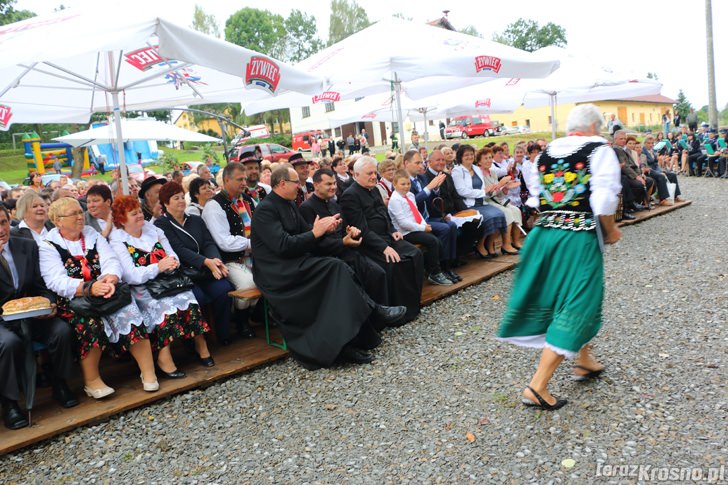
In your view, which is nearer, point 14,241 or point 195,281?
point 14,241

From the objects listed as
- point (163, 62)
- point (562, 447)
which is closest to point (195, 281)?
point (163, 62)

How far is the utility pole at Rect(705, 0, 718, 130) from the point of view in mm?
19922

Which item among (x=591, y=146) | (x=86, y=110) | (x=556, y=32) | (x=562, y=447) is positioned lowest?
(x=562, y=447)

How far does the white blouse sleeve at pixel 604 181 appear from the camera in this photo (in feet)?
11.0

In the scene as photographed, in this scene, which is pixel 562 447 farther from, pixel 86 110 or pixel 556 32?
pixel 556 32

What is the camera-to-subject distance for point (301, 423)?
368 centimetres

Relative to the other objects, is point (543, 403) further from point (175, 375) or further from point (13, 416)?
point (13, 416)

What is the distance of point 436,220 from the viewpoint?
7.08 meters

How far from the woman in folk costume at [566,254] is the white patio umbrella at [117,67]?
2751mm

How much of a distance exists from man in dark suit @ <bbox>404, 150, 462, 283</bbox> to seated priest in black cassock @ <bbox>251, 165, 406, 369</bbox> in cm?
213

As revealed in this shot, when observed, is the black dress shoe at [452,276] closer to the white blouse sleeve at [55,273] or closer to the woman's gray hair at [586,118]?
the woman's gray hair at [586,118]

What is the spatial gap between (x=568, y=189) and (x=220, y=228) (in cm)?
312

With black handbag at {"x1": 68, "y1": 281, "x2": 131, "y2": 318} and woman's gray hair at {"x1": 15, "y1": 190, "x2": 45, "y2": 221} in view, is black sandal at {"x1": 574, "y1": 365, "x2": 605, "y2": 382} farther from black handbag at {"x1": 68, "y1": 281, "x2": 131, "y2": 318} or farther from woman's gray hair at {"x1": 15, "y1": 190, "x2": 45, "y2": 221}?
woman's gray hair at {"x1": 15, "y1": 190, "x2": 45, "y2": 221}

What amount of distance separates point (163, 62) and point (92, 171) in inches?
1294
